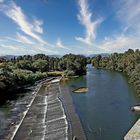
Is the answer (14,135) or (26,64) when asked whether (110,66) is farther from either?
(14,135)

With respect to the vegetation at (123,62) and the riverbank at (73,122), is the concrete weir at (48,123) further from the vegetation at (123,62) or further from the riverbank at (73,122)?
the vegetation at (123,62)

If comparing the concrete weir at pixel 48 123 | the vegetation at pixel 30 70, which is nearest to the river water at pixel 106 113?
the concrete weir at pixel 48 123

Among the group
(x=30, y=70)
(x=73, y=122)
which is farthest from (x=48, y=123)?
(x=30, y=70)

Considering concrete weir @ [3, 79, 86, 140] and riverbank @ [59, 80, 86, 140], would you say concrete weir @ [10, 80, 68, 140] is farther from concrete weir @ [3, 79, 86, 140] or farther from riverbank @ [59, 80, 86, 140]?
riverbank @ [59, 80, 86, 140]

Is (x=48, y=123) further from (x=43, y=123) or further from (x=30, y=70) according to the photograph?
(x=30, y=70)

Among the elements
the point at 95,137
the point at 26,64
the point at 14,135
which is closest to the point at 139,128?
the point at 95,137
